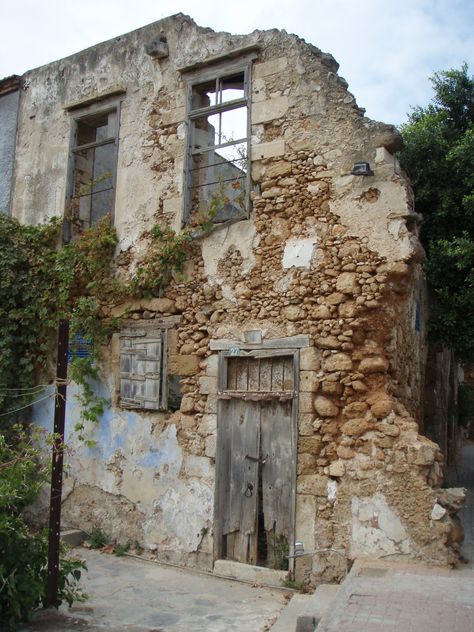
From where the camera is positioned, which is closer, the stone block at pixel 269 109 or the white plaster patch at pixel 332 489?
the white plaster patch at pixel 332 489

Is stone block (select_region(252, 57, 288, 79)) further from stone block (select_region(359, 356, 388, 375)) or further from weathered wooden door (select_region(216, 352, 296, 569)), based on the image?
stone block (select_region(359, 356, 388, 375))

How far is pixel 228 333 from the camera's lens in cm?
733

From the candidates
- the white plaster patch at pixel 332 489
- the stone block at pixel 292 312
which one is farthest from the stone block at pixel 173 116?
the white plaster patch at pixel 332 489

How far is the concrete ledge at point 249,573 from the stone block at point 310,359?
208cm

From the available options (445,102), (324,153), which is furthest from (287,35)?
(445,102)

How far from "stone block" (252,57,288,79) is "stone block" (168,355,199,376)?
341cm

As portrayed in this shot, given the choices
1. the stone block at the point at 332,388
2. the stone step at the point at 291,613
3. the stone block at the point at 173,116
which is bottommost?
the stone step at the point at 291,613

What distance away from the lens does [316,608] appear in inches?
205

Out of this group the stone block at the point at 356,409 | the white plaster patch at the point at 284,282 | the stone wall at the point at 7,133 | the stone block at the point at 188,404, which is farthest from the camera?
the stone wall at the point at 7,133

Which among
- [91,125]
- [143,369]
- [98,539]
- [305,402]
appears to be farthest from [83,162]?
[98,539]

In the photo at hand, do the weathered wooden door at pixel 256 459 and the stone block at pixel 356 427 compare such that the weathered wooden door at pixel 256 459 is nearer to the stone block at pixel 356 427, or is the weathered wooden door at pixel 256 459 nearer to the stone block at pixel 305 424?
the stone block at pixel 305 424

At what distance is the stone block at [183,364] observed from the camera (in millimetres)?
7558

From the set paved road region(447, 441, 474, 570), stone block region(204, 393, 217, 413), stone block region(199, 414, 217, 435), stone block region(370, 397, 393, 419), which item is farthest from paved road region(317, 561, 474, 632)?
stone block region(204, 393, 217, 413)

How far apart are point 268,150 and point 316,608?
478 centimetres
